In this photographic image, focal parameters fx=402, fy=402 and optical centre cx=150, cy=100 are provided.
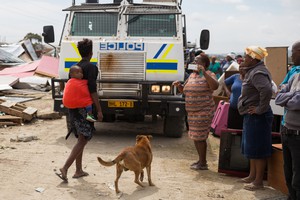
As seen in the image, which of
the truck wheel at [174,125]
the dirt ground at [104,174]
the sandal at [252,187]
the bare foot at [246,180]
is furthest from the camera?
the truck wheel at [174,125]

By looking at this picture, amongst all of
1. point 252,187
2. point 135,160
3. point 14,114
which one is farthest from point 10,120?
point 252,187

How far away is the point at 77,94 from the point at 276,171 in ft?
8.73

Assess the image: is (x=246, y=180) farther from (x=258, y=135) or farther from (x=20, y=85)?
(x=20, y=85)

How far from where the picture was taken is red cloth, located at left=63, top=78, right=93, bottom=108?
16.3 ft

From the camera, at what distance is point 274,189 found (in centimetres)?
506

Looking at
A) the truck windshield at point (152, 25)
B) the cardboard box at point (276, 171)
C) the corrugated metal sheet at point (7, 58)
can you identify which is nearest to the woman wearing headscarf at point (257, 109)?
the cardboard box at point (276, 171)

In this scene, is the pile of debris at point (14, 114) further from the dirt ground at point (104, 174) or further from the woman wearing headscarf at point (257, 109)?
the woman wearing headscarf at point (257, 109)

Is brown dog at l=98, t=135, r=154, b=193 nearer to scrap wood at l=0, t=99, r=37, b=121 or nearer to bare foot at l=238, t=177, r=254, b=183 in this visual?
bare foot at l=238, t=177, r=254, b=183

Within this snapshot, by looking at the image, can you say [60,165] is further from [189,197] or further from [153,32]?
[153,32]

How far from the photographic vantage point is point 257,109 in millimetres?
4707

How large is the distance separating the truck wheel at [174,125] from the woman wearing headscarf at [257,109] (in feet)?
9.44

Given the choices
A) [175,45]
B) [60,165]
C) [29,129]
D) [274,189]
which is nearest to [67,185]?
[60,165]

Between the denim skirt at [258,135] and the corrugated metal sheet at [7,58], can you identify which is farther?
the corrugated metal sheet at [7,58]

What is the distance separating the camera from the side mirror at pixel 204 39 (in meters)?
8.06
